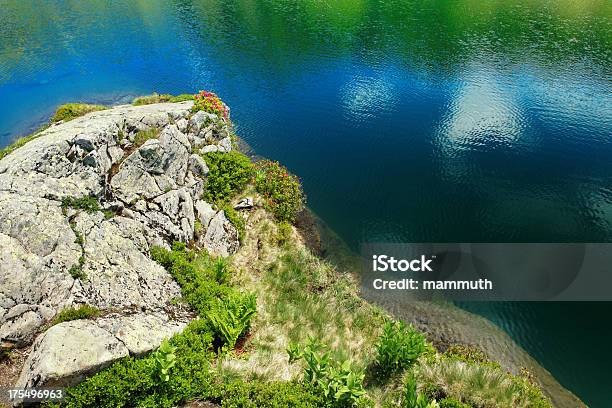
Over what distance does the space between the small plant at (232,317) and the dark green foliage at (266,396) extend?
2.59 m

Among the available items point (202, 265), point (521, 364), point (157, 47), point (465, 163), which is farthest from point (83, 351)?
point (157, 47)

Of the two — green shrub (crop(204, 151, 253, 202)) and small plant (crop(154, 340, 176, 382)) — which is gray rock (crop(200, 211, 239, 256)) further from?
small plant (crop(154, 340, 176, 382))

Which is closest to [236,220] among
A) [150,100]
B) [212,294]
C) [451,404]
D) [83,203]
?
[212,294]

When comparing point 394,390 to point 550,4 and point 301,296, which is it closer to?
point 301,296

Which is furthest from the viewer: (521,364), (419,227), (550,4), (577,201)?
(550,4)

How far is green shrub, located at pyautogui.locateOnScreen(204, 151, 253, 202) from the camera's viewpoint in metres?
27.5

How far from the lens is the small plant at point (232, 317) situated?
17.7m

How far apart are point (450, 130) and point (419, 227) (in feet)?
57.4

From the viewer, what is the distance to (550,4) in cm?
9694

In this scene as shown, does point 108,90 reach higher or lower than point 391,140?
higher

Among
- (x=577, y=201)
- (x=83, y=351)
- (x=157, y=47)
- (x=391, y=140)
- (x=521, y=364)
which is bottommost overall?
(x=521, y=364)

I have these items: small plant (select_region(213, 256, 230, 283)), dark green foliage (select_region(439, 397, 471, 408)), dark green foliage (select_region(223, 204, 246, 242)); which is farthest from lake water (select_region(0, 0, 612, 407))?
small plant (select_region(213, 256, 230, 283))

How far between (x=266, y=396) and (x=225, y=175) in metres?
Answer: 16.7

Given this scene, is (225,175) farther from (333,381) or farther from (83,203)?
(333,381)
